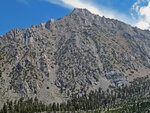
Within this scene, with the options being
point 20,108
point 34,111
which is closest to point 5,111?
point 20,108

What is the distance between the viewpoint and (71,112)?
190 meters

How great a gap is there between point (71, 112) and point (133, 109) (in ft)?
214

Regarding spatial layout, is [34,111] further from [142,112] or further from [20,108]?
Answer: [142,112]

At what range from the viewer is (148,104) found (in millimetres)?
186250

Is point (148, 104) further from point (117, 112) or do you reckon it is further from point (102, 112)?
point (102, 112)

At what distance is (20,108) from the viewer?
181 metres

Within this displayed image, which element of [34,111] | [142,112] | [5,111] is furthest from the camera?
[34,111]

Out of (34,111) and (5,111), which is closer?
(5,111)

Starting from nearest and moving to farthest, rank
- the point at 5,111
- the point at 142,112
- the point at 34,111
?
1. the point at 142,112
2. the point at 5,111
3. the point at 34,111

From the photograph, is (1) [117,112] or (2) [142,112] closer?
(2) [142,112]

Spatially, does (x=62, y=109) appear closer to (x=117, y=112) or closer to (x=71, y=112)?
(x=71, y=112)

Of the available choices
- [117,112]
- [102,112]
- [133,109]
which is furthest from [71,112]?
[133,109]

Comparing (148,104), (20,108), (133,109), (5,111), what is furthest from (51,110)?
(148,104)

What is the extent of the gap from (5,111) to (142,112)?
13293cm
